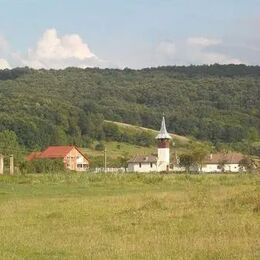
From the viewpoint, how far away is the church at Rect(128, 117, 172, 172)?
147125mm

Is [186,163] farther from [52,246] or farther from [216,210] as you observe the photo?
[52,246]

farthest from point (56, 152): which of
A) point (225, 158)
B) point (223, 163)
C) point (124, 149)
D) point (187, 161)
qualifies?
point (225, 158)

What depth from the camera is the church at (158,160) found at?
147125 mm

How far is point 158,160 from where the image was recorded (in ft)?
487

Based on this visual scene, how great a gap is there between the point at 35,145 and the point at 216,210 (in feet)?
433

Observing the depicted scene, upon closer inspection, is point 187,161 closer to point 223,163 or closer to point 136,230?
point 223,163

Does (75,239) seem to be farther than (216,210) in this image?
No

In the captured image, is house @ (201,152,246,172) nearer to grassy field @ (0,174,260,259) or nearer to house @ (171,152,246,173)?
house @ (171,152,246,173)

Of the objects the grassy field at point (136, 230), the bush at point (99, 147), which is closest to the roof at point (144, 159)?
the bush at point (99, 147)

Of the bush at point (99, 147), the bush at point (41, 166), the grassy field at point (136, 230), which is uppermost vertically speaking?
the bush at point (99, 147)

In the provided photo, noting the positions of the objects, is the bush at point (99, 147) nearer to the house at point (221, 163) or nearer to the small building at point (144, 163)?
the small building at point (144, 163)

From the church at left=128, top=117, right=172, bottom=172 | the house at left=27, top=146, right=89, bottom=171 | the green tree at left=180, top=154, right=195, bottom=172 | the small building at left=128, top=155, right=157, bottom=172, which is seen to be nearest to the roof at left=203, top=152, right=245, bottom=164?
the green tree at left=180, top=154, right=195, bottom=172

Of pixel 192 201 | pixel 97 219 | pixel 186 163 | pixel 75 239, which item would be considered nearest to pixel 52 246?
pixel 75 239

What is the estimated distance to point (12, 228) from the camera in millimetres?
21203
